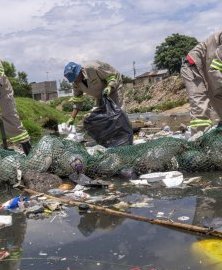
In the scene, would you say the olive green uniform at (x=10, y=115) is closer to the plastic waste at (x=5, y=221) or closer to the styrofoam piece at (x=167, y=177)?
the styrofoam piece at (x=167, y=177)

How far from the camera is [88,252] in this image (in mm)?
2979

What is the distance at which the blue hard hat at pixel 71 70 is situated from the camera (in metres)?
6.36

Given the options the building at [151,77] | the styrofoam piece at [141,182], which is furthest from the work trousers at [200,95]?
the building at [151,77]

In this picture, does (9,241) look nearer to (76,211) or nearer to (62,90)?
(76,211)

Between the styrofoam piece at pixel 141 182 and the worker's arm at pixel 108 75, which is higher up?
the worker's arm at pixel 108 75

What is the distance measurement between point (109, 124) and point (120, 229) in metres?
3.28

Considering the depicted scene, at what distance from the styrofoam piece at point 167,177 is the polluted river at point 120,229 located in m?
0.01

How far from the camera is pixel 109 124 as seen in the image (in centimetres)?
655

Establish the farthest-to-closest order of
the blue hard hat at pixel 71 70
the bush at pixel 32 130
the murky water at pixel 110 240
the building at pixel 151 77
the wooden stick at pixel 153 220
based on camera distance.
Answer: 1. the building at pixel 151 77
2. the bush at pixel 32 130
3. the blue hard hat at pixel 71 70
4. the wooden stick at pixel 153 220
5. the murky water at pixel 110 240

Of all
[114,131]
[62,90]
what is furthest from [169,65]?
[114,131]

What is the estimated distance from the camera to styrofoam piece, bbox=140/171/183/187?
470 cm

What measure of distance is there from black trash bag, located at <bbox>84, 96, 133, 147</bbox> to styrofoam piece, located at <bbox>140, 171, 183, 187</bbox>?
1.53m

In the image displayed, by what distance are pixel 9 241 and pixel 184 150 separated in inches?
104

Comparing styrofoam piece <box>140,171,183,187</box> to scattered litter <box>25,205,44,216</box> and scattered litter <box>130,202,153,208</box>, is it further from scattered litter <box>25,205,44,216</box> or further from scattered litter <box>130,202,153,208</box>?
scattered litter <box>25,205,44,216</box>
